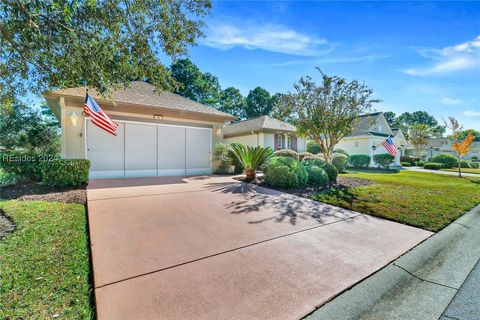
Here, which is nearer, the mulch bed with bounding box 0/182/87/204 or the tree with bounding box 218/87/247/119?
the mulch bed with bounding box 0/182/87/204

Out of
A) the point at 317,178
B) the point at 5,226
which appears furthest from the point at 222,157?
the point at 5,226

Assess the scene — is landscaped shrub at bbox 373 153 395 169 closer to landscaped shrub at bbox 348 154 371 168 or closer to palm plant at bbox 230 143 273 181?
landscaped shrub at bbox 348 154 371 168

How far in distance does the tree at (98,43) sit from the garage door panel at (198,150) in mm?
5996

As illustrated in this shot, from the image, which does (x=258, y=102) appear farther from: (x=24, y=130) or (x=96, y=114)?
(x=96, y=114)

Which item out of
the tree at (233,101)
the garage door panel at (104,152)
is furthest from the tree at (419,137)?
the garage door panel at (104,152)

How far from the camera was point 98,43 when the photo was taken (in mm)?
4656

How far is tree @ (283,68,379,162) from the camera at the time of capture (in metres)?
9.91

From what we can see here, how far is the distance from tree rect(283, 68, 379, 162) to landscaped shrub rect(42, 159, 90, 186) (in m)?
8.76

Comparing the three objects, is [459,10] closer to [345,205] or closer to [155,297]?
[345,205]

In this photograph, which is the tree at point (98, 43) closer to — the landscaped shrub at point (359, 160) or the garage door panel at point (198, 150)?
the garage door panel at point (198, 150)

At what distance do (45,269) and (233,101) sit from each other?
38.8 meters

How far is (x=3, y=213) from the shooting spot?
14.9ft

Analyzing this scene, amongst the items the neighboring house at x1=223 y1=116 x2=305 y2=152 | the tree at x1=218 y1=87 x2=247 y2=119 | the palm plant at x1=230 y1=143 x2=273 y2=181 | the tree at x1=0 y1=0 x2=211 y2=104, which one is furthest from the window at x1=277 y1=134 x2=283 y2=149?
the tree at x1=218 y1=87 x2=247 y2=119

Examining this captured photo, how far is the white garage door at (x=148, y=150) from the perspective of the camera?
9641mm
